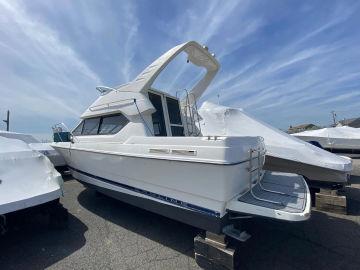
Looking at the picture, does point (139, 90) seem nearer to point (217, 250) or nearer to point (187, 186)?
point (187, 186)

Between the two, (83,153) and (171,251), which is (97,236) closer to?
(171,251)

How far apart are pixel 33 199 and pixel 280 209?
3095 mm

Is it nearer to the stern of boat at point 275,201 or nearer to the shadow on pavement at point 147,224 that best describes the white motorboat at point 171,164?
the stern of boat at point 275,201

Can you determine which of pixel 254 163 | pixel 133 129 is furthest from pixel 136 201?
pixel 254 163

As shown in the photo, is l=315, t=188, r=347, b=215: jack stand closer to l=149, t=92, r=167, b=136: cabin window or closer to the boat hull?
the boat hull

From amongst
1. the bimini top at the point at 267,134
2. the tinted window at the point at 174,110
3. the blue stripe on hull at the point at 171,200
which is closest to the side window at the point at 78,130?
the blue stripe on hull at the point at 171,200

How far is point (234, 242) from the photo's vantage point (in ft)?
10.3

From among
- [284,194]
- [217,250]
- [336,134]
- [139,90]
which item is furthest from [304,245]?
[336,134]

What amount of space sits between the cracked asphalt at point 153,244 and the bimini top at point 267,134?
1.06m

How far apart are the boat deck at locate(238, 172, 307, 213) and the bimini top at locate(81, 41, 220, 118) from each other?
2.24 m

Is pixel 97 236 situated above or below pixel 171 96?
below

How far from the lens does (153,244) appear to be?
12.1ft

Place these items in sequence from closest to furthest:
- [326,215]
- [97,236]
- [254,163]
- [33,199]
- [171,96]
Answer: [33,199]
[254,163]
[97,236]
[326,215]
[171,96]

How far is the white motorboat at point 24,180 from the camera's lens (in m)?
3.27
